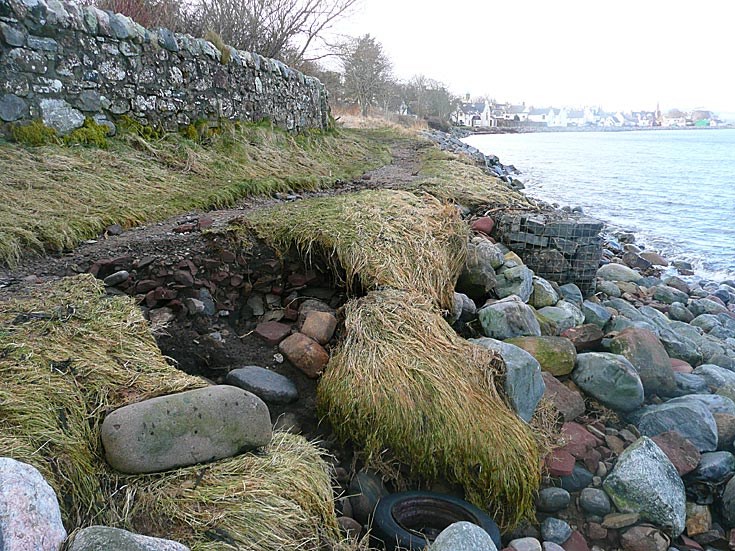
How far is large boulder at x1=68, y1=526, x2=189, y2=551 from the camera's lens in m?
1.77

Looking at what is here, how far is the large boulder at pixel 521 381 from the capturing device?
Result: 3.45m

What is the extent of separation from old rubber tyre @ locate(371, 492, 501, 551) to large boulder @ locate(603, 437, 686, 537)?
3.22ft

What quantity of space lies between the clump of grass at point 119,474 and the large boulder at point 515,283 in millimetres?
2946

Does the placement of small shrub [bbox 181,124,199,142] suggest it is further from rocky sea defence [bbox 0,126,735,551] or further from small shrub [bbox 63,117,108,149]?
rocky sea defence [bbox 0,126,735,551]

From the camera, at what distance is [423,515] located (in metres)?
2.81

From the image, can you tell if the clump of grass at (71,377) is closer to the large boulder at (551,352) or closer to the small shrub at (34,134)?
the large boulder at (551,352)

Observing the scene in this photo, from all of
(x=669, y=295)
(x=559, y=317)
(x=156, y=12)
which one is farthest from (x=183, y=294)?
(x=156, y=12)

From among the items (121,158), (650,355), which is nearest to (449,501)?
(650,355)

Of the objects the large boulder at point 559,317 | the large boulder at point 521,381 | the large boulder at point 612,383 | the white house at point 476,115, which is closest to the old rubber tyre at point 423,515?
the large boulder at point 521,381

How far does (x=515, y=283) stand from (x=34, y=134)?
16.8ft

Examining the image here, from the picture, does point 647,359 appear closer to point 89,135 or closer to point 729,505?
point 729,505

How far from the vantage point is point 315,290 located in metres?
4.40

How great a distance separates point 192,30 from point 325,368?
946cm

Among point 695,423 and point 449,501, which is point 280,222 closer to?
point 449,501
